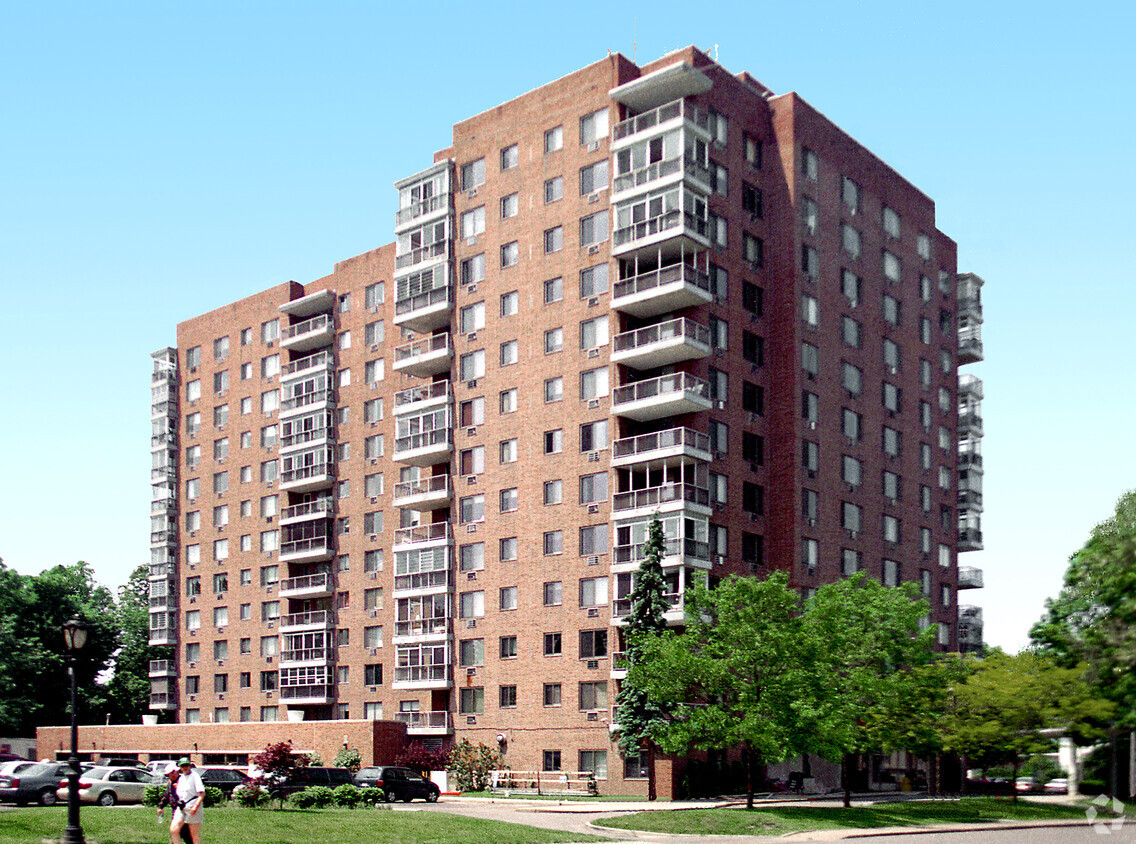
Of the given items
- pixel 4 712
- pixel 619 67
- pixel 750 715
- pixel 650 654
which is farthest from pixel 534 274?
pixel 4 712

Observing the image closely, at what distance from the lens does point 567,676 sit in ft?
228

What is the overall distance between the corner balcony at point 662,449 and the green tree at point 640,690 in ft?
18.5

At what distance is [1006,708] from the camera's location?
190 ft

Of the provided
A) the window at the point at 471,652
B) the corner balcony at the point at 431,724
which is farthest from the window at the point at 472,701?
the window at the point at 471,652

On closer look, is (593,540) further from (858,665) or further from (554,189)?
(554,189)

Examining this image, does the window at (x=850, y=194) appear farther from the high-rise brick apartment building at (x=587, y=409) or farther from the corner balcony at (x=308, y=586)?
the corner balcony at (x=308, y=586)

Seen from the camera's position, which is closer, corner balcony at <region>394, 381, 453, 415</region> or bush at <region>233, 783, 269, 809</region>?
bush at <region>233, 783, 269, 809</region>

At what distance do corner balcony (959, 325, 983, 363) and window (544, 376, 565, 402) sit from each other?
40.3 m

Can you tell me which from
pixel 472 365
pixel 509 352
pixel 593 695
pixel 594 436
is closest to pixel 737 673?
pixel 593 695

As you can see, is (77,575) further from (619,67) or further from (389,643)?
(619,67)

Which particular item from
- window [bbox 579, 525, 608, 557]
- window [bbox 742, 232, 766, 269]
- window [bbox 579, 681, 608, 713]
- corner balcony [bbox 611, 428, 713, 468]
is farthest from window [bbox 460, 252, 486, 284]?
window [bbox 579, 681, 608, 713]

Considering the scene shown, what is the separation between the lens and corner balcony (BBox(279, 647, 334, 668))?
295 feet

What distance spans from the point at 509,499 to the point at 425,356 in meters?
11.9

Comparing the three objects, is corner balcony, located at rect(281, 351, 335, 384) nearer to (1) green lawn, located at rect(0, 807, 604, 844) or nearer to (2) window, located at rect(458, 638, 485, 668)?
(2) window, located at rect(458, 638, 485, 668)
